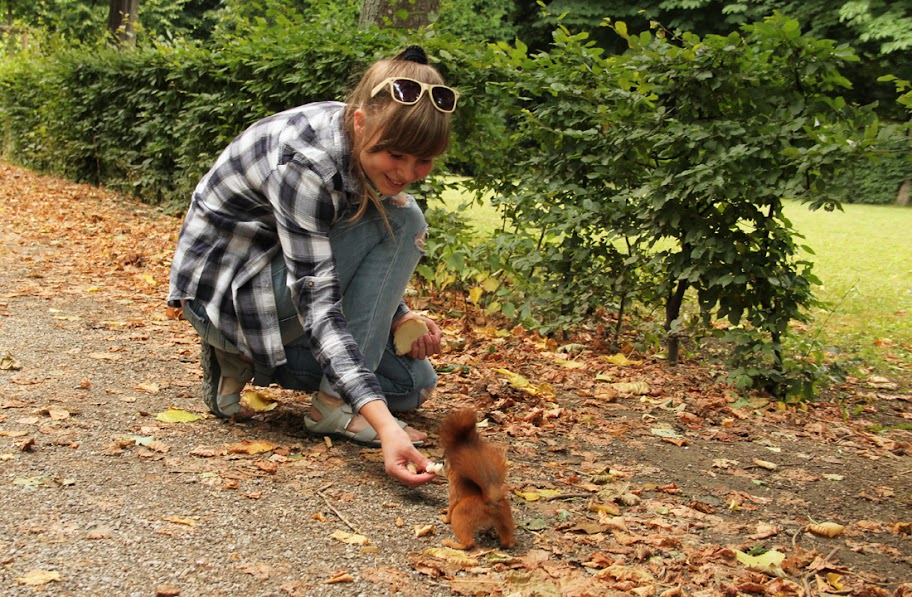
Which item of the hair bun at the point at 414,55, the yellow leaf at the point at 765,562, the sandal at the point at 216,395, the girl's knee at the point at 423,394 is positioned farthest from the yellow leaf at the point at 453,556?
the hair bun at the point at 414,55

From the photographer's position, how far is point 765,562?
241 centimetres

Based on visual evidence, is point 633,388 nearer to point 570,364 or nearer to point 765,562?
point 570,364

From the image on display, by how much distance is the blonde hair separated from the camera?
8.27 feet

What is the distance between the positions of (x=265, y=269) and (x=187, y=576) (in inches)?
43.3

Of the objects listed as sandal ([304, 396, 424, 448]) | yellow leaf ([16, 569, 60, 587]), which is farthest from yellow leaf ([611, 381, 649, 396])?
yellow leaf ([16, 569, 60, 587])

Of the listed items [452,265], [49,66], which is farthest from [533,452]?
[49,66]

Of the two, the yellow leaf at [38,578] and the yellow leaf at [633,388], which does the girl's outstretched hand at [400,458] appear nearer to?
the yellow leaf at [38,578]

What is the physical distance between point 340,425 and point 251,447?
31 cm

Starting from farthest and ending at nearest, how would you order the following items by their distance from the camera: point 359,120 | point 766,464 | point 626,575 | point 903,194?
point 903,194, point 766,464, point 359,120, point 626,575

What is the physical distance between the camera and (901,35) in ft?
77.2

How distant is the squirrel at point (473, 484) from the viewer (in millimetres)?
2334

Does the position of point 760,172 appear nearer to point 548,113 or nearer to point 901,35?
point 548,113

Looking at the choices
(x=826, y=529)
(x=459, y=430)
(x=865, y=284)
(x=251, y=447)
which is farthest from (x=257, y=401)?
(x=865, y=284)

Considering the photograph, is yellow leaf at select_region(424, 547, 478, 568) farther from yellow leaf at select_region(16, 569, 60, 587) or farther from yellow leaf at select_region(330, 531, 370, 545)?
yellow leaf at select_region(16, 569, 60, 587)
